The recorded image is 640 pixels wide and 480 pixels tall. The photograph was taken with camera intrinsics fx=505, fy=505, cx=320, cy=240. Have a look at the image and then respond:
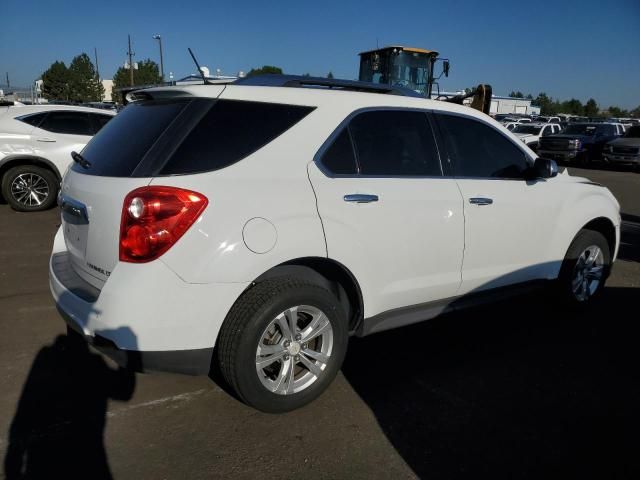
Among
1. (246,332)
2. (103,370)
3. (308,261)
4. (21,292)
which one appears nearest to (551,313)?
(308,261)

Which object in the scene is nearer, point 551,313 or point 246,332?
point 246,332

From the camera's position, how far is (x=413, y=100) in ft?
11.2

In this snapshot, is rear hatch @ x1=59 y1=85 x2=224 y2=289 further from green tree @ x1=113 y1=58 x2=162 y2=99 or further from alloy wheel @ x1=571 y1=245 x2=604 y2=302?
green tree @ x1=113 y1=58 x2=162 y2=99

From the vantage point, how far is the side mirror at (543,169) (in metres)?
3.78

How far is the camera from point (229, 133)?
2.62 m

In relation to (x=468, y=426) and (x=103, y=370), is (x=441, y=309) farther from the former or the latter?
(x=103, y=370)

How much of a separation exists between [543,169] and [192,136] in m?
2.63

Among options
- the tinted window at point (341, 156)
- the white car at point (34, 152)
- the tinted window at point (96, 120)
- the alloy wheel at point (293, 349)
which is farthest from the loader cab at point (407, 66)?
the alloy wheel at point (293, 349)

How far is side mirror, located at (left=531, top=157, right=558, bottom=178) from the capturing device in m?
3.78

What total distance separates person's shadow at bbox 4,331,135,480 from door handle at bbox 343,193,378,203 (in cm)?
174

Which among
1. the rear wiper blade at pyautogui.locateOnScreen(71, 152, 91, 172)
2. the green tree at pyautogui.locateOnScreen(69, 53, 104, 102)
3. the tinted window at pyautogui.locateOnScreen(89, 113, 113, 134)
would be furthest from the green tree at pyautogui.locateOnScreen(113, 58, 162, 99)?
the rear wiper blade at pyautogui.locateOnScreen(71, 152, 91, 172)

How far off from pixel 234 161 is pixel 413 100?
4.77ft

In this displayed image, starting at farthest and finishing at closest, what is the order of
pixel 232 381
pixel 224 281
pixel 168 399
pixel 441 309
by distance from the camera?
pixel 441 309 < pixel 168 399 < pixel 232 381 < pixel 224 281

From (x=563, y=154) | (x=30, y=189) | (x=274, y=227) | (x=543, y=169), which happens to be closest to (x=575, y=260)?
(x=543, y=169)
